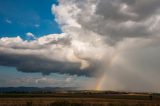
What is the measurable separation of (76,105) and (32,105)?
13.5m

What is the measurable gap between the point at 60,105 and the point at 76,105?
199 inches

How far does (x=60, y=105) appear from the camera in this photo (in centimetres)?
8444

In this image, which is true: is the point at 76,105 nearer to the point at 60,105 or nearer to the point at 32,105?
the point at 60,105

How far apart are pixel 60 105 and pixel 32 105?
8575 mm

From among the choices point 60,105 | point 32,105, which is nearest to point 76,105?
point 60,105

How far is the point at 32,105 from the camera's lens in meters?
83.9

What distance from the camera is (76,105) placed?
83.5 m
